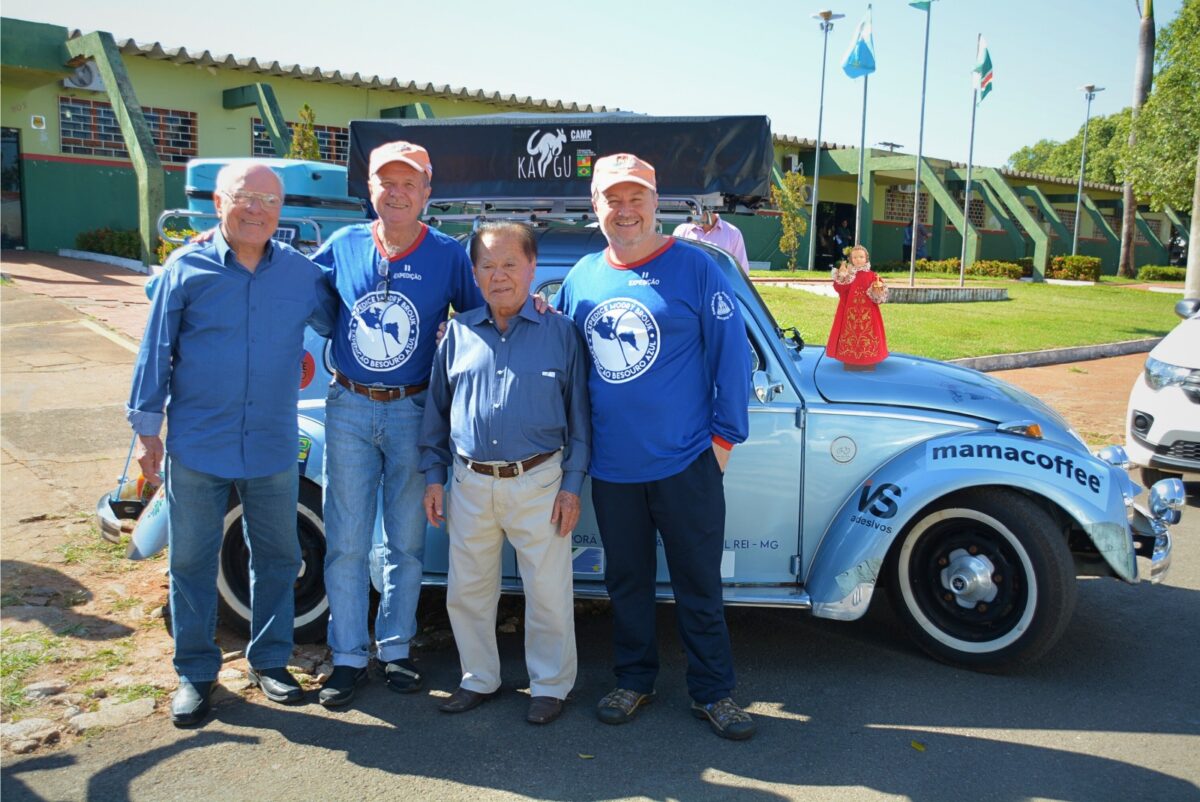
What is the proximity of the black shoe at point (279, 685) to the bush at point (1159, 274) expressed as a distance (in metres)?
37.3

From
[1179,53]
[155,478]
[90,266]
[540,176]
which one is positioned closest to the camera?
[155,478]

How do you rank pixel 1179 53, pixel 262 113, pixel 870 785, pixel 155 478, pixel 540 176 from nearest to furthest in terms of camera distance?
pixel 870 785, pixel 155 478, pixel 540 176, pixel 262 113, pixel 1179 53

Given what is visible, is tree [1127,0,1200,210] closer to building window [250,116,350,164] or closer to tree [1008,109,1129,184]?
tree [1008,109,1129,184]

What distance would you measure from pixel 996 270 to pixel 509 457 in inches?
1175

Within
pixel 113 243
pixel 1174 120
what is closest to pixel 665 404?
pixel 113 243

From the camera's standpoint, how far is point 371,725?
12.5 feet

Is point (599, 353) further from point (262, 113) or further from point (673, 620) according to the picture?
point (262, 113)

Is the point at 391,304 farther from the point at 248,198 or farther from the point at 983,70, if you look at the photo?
the point at 983,70

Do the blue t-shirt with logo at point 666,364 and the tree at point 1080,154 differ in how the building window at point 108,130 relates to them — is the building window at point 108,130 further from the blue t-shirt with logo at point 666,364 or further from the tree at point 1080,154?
the tree at point 1080,154

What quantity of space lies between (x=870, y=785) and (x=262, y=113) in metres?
18.7

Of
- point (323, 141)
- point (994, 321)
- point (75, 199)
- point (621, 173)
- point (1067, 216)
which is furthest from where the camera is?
point (1067, 216)

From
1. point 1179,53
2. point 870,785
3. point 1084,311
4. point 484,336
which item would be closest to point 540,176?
point 484,336

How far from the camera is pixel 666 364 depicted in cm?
362

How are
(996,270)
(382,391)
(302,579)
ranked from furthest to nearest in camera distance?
(996,270)
(302,579)
(382,391)
